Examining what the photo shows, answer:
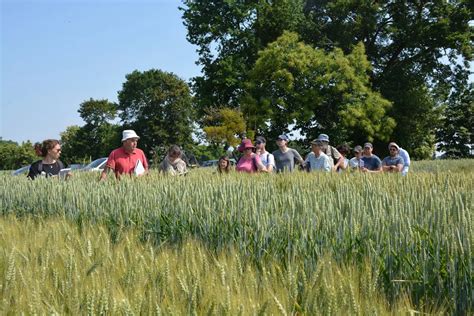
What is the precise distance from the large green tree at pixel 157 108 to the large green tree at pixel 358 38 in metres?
20.6

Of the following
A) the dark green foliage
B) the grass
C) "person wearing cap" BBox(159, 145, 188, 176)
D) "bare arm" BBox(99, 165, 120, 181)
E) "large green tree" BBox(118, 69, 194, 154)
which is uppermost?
"large green tree" BBox(118, 69, 194, 154)

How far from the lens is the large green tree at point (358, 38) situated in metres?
28.5

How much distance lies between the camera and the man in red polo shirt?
678cm

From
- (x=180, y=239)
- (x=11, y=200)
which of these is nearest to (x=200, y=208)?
(x=180, y=239)

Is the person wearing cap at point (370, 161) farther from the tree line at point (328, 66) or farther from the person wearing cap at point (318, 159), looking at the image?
the tree line at point (328, 66)

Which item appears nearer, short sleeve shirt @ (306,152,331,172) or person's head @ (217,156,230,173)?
short sleeve shirt @ (306,152,331,172)

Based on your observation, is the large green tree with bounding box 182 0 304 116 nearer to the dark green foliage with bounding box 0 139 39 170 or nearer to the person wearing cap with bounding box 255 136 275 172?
the person wearing cap with bounding box 255 136 275 172

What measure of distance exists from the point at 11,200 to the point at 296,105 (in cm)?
2252

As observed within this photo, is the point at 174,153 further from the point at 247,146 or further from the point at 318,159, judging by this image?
the point at 318,159

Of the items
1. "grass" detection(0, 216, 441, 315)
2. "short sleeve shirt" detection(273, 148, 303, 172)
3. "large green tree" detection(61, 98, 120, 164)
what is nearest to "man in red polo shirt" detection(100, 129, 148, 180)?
"short sleeve shirt" detection(273, 148, 303, 172)

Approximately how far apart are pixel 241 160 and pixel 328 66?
20364 millimetres

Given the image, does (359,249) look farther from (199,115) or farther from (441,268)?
(199,115)

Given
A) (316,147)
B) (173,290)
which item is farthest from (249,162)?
(173,290)

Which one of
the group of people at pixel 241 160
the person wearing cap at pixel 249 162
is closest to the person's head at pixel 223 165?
the group of people at pixel 241 160
